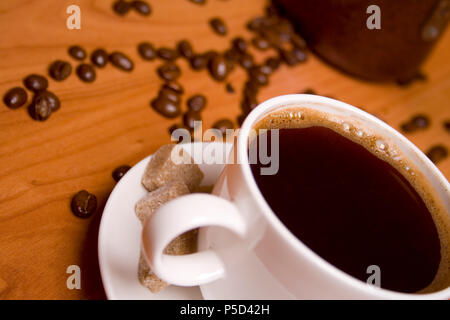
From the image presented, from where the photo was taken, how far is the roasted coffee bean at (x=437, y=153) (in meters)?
1.20

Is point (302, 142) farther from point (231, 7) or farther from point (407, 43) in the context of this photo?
point (231, 7)

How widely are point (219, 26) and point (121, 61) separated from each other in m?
0.33

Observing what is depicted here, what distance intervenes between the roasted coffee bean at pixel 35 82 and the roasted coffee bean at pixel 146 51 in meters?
0.26

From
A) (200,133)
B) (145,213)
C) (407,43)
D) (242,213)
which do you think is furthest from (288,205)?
(407,43)

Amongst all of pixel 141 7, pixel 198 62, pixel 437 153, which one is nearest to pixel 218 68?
pixel 198 62

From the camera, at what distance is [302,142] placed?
73 cm

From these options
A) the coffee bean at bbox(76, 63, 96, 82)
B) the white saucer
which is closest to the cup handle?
the white saucer

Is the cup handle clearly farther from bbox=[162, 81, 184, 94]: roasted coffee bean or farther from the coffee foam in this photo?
bbox=[162, 81, 184, 94]: roasted coffee bean

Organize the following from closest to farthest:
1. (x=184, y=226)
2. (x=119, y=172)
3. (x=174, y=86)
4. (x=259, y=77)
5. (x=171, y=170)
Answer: (x=184, y=226)
(x=171, y=170)
(x=119, y=172)
(x=174, y=86)
(x=259, y=77)

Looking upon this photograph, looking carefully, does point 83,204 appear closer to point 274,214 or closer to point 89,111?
point 89,111

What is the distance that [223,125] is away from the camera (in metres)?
1.08

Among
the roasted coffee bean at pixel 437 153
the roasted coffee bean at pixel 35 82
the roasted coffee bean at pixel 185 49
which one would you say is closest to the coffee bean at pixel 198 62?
the roasted coffee bean at pixel 185 49

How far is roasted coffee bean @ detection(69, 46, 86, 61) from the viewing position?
1.07 metres

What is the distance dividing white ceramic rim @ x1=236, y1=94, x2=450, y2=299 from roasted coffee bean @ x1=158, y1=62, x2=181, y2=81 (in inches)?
20.2
